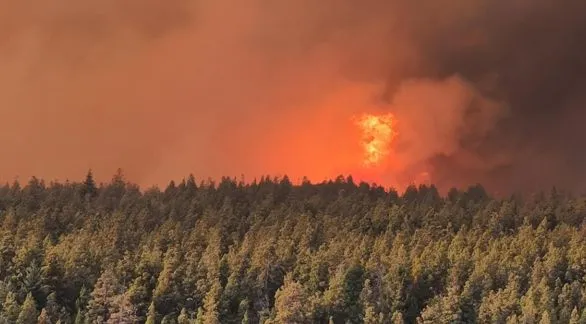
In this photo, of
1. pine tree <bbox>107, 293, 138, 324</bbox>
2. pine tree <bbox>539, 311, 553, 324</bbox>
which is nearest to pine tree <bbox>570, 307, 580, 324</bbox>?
pine tree <bbox>539, 311, 553, 324</bbox>

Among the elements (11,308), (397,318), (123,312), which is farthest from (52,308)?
(397,318)

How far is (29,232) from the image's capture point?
191000 millimetres

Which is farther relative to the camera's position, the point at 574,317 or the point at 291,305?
the point at 291,305

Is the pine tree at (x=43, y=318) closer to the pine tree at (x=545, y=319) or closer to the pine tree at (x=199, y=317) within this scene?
the pine tree at (x=199, y=317)

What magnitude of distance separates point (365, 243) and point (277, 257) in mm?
21833

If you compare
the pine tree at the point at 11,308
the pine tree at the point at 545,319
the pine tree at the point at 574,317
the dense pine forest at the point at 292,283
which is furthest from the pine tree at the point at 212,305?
the pine tree at the point at 574,317

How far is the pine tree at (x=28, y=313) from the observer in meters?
141

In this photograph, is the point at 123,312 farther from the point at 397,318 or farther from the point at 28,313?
the point at 397,318

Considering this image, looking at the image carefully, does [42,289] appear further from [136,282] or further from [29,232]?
[29,232]

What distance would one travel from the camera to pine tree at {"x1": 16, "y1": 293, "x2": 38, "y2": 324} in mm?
141000

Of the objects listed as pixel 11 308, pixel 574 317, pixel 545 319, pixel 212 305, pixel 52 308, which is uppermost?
pixel 574 317

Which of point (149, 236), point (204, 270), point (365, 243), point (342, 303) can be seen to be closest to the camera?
point (342, 303)

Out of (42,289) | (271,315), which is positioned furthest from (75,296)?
(271,315)

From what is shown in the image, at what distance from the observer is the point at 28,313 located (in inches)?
5591
